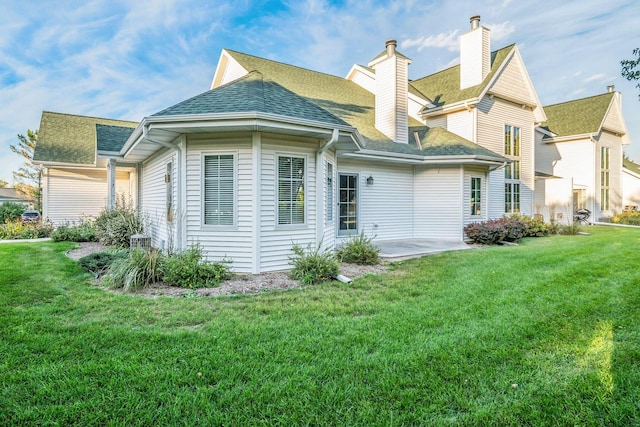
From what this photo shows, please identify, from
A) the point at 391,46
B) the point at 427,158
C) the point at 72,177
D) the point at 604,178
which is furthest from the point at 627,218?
the point at 72,177

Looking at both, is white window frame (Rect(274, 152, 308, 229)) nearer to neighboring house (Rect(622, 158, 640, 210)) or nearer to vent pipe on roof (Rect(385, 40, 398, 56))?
vent pipe on roof (Rect(385, 40, 398, 56))

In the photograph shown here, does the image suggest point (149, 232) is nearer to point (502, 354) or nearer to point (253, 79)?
point (253, 79)

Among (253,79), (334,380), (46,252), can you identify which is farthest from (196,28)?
(334,380)

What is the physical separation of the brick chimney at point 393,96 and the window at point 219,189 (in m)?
7.17

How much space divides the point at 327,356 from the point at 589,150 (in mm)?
23628

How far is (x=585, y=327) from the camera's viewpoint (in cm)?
352

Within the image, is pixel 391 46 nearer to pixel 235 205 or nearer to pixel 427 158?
pixel 427 158

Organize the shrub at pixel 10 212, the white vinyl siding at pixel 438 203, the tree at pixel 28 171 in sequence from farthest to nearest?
the tree at pixel 28 171, the shrub at pixel 10 212, the white vinyl siding at pixel 438 203

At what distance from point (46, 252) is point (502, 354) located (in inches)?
394

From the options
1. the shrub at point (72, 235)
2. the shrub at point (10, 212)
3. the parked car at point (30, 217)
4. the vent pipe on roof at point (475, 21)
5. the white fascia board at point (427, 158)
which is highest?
the vent pipe on roof at point (475, 21)

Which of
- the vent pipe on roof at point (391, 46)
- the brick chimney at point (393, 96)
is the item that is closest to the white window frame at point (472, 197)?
the brick chimney at point (393, 96)

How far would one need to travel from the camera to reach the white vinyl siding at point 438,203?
11188mm

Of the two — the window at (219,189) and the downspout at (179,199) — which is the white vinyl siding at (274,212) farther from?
the downspout at (179,199)

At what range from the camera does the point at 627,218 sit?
19.2 meters
